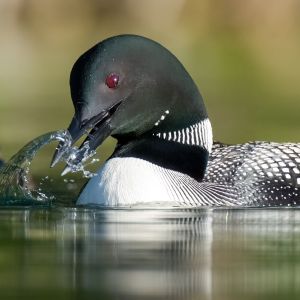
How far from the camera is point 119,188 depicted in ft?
37.5

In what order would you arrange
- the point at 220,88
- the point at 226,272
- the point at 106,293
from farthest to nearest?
the point at 220,88 → the point at 226,272 → the point at 106,293

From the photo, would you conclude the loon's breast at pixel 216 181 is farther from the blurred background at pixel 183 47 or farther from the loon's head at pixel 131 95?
the blurred background at pixel 183 47

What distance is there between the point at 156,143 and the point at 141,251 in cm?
245

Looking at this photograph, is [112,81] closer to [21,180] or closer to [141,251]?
[21,180]

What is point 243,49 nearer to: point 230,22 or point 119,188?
point 230,22

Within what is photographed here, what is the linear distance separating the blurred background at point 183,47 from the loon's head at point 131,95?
19.7 feet

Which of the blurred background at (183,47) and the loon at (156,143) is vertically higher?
the blurred background at (183,47)

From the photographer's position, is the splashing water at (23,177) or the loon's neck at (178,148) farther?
the loon's neck at (178,148)

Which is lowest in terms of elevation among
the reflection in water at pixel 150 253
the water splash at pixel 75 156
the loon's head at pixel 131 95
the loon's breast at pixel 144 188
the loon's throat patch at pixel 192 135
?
the reflection in water at pixel 150 253

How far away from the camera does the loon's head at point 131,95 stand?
11.2 meters

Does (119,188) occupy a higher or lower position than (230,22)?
lower

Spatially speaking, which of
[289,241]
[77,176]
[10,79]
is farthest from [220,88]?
[289,241]

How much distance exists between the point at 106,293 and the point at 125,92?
3.46m

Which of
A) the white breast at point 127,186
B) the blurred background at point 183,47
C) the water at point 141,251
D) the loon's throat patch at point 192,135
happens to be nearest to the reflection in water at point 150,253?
the water at point 141,251
